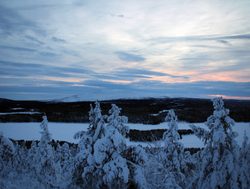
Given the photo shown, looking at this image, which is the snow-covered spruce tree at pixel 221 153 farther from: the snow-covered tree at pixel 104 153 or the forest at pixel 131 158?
the snow-covered tree at pixel 104 153

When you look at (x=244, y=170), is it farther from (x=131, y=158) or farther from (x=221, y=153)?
(x=131, y=158)

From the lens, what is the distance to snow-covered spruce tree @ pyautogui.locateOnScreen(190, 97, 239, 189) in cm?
660

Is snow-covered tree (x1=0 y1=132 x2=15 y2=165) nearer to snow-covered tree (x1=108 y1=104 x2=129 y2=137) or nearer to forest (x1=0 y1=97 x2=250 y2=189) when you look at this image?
forest (x1=0 y1=97 x2=250 y2=189)

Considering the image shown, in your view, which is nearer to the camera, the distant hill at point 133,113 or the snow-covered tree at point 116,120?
the snow-covered tree at point 116,120

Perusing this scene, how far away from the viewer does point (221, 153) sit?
268 inches

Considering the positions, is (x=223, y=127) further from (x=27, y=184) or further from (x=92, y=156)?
(x=27, y=184)

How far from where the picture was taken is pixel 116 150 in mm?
6305

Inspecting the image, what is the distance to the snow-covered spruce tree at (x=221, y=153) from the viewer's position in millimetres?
6602

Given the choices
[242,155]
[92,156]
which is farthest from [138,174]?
[242,155]

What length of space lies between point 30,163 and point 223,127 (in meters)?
7.96

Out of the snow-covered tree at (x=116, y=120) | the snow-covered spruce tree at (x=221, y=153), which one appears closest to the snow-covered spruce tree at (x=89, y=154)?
the snow-covered tree at (x=116, y=120)

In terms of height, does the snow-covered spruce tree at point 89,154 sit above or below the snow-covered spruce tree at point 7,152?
above

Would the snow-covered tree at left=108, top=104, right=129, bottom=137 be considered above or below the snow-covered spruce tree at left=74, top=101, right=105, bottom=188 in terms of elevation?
above

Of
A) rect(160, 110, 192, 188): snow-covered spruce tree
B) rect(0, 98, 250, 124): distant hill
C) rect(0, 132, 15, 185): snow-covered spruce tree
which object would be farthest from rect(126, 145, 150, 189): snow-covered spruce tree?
rect(0, 98, 250, 124): distant hill
